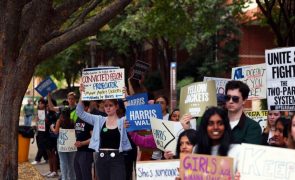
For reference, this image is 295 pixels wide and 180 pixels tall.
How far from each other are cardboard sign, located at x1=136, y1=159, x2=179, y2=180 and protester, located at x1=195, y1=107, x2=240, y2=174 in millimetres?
1026

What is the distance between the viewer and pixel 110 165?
7.87 m

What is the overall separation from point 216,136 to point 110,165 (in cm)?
313

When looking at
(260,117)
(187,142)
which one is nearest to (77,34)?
(260,117)

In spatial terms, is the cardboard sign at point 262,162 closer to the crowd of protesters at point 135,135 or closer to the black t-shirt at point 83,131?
the crowd of protesters at point 135,135

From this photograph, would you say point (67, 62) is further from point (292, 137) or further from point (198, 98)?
point (292, 137)

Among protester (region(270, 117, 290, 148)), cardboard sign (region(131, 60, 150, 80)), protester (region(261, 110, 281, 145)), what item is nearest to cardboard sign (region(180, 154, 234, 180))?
protester (region(270, 117, 290, 148))

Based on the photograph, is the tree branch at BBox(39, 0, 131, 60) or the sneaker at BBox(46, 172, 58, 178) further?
the sneaker at BBox(46, 172, 58, 178)

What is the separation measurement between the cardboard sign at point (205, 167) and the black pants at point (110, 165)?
2816mm

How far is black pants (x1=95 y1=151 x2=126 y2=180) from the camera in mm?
7844

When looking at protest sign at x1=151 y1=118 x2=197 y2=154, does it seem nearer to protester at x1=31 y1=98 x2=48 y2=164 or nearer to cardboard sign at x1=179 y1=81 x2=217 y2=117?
cardboard sign at x1=179 y1=81 x2=217 y2=117

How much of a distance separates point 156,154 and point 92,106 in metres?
2.26

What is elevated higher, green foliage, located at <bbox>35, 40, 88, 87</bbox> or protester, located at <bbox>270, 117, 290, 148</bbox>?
green foliage, located at <bbox>35, 40, 88, 87</bbox>

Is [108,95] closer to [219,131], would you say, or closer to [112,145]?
[112,145]

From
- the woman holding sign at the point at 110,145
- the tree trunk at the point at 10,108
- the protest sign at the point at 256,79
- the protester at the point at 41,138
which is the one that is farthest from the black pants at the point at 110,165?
the protester at the point at 41,138
